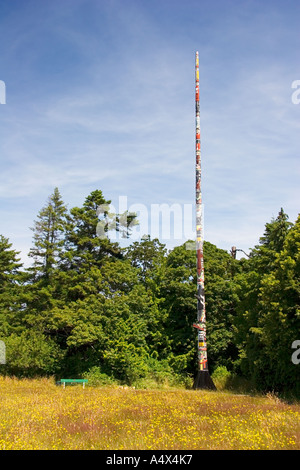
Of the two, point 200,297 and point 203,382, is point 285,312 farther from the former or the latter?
point 203,382

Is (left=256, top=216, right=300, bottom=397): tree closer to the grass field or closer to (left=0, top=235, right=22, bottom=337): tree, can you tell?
the grass field

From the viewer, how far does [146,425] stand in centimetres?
1191

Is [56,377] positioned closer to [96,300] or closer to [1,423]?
[96,300]

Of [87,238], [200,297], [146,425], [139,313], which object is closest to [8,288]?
[87,238]

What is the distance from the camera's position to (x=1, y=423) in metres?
12.2

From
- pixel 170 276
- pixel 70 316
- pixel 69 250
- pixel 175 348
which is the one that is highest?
pixel 69 250

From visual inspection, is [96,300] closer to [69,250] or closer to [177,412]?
[69,250]

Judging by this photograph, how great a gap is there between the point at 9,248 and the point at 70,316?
1170 inches

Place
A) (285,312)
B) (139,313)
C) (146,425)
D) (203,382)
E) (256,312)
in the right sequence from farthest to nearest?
(139,313), (256,312), (203,382), (285,312), (146,425)
